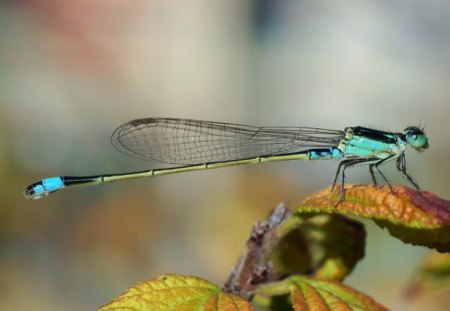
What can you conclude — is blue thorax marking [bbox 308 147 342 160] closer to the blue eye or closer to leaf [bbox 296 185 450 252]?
the blue eye

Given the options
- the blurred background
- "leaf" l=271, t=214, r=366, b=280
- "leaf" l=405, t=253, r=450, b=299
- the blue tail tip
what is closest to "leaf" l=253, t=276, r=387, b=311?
"leaf" l=271, t=214, r=366, b=280

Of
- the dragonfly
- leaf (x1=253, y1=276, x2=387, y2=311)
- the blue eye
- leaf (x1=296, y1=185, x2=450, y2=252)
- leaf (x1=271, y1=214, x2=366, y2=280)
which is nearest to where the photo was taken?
leaf (x1=296, y1=185, x2=450, y2=252)

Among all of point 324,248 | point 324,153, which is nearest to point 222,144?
point 324,153

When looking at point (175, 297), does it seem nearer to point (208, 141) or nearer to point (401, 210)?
point (401, 210)

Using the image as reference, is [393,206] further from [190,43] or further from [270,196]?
[190,43]

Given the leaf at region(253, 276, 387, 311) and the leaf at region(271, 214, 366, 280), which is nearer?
the leaf at region(253, 276, 387, 311)

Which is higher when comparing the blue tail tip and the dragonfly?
the dragonfly

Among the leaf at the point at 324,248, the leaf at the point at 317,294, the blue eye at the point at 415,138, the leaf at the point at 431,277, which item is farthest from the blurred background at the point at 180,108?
the leaf at the point at 317,294
